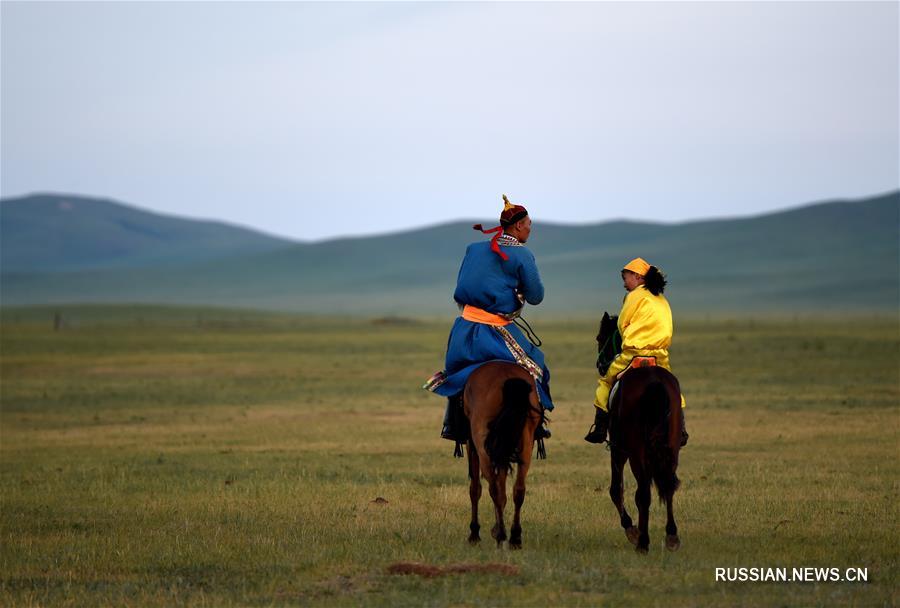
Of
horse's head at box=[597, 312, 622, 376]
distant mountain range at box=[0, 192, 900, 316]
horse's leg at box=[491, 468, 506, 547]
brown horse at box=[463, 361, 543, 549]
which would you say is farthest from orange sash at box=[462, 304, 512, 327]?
distant mountain range at box=[0, 192, 900, 316]

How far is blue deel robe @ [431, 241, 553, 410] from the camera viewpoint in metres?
10.3

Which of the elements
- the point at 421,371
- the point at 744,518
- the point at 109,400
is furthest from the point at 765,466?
the point at 421,371

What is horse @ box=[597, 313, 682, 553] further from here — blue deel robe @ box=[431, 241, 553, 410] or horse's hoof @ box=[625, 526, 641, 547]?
blue deel robe @ box=[431, 241, 553, 410]

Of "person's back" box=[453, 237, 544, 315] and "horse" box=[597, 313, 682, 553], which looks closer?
"horse" box=[597, 313, 682, 553]

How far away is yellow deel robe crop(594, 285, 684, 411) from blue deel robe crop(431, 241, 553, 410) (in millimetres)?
666

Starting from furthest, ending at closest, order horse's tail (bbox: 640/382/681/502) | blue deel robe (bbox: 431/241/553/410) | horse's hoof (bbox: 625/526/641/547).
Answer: blue deel robe (bbox: 431/241/553/410), horse's hoof (bbox: 625/526/641/547), horse's tail (bbox: 640/382/681/502)

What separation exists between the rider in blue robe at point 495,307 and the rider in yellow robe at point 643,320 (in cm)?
66

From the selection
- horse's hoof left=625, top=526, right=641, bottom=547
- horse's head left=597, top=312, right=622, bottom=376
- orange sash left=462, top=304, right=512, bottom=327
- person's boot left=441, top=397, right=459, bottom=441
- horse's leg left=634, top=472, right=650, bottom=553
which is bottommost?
horse's hoof left=625, top=526, right=641, bottom=547

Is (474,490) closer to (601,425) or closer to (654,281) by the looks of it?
(601,425)

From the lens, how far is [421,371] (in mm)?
35844

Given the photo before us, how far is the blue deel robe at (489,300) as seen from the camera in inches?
404

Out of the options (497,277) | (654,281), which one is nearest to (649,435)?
(654,281)

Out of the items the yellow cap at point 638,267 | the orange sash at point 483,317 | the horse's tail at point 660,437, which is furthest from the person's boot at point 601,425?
the yellow cap at point 638,267

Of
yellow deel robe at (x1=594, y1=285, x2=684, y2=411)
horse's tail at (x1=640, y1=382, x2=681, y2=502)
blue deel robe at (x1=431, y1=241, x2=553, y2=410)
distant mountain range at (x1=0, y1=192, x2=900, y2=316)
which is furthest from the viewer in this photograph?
distant mountain range at (x1=0, y1=192, x2=900, y2=316)
